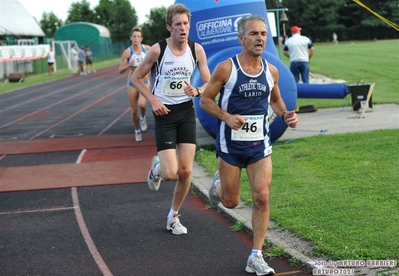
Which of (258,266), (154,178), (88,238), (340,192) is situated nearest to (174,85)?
(154,178)

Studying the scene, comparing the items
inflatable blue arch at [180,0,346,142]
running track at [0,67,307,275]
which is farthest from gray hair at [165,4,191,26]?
inflatable blue arch at [180,0,346,142]

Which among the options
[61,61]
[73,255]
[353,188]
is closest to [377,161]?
[353,188]

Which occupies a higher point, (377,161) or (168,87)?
(168,87)

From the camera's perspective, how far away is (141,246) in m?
6.45

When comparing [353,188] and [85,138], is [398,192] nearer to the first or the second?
[353,188]

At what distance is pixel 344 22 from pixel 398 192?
84.5 metres

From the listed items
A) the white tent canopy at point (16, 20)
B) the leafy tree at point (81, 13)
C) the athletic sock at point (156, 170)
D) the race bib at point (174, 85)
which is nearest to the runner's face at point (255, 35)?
the race bib at point (174, 85)

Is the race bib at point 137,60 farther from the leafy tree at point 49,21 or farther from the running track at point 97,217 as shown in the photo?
the leafy tree at point 49,21

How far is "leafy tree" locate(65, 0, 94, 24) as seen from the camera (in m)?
119

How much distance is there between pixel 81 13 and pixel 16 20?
68412 mm

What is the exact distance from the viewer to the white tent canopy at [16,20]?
48.7 metres

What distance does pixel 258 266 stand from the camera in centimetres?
531

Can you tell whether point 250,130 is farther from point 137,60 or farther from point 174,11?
point 137,60

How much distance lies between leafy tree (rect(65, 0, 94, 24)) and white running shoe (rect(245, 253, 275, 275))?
116867mm
